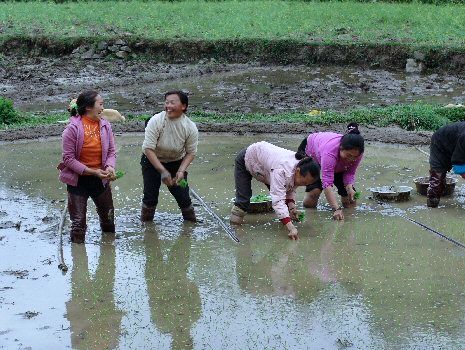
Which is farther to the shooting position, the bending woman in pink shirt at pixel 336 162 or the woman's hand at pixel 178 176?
the bending woman in pink shirt at pixel 336 162

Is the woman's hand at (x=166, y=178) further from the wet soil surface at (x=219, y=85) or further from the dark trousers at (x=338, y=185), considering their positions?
the wet soil surface at (x=219, y=85)

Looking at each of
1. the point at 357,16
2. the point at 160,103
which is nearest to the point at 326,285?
the point at 160,103

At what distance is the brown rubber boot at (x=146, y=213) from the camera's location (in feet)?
25.5

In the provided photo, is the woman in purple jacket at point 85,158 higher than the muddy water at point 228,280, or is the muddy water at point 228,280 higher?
the woman in purple jacket at point 85,158

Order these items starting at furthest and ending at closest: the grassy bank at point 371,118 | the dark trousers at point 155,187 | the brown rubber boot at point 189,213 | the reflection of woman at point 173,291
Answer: the grassy bank at point 371,118 < the brown rubber boot at point 189,213 < the dark trousers at point 155,187 < the reflection of woman at point 173,291

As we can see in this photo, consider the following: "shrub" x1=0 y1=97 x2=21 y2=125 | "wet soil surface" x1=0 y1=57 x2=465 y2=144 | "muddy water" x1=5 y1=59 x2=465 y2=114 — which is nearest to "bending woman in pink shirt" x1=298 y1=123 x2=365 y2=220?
"shrub" x1=0 y1=97 x2=21 y2=125

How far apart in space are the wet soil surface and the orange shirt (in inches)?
304

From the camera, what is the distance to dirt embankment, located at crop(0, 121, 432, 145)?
11.3m

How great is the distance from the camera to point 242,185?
774cm

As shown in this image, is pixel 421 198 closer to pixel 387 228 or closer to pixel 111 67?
pixel 387 228

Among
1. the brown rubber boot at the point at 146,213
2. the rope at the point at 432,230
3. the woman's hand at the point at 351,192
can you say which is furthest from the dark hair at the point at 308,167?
the brown rubber boot at the point at 146,213

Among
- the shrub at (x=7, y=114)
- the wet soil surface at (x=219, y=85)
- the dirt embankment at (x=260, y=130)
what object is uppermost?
the dirt embankment at (x=260, y=130)

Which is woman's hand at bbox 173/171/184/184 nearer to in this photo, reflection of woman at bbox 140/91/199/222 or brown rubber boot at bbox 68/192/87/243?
reflection of woman at bbox 140/91/199/222

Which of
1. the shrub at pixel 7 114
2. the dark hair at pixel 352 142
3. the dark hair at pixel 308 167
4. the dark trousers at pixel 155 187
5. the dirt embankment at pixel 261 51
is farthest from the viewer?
the dirt embankment at pixel 261 51
